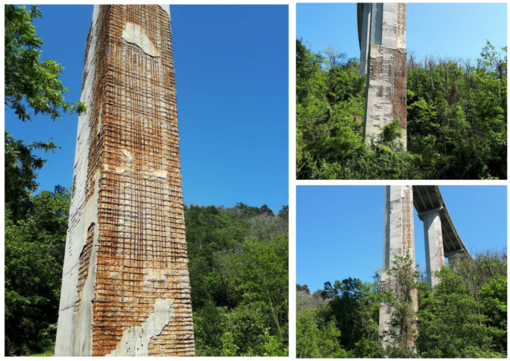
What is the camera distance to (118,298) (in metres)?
3.83

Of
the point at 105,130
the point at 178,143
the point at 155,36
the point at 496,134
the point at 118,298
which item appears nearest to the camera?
the point at 118,298

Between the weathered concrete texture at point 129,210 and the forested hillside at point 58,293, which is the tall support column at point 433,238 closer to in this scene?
the forested hillside at point 58,293

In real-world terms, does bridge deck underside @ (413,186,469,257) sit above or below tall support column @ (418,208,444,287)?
above

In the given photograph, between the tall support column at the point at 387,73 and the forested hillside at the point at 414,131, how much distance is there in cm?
41

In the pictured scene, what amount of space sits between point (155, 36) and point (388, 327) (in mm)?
7723

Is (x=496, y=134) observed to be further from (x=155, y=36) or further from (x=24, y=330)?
(x=24, y=330)

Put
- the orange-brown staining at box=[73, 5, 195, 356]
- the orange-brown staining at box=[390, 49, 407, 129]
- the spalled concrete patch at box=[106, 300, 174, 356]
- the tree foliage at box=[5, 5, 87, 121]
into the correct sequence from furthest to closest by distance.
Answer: the orange-brown staining at box=[390, 49, 407, 129] → the tree foliage at box=[5, 5, 87, 121] → the orange-brown staining at box=[73, 5, 195, 356] → the spalled concrete patch at box=[106, 300, 174, 356]

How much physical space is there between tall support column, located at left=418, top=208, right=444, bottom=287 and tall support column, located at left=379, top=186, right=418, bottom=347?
20.5 ft

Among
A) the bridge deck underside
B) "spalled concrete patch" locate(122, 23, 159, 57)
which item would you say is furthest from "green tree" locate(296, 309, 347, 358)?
"spalled concrete patch" locate(122, 23, 159, 57)

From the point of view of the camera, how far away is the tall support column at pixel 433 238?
16.5 meters

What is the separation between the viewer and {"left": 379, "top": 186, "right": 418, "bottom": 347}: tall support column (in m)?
9.26

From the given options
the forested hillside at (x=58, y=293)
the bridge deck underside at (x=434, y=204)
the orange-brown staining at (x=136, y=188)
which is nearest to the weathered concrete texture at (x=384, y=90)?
the bridge deck underside at (x=434, y=204)

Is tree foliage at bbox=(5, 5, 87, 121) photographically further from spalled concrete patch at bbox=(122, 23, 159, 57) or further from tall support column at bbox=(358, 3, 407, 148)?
tall support column at bbox=(358, 3, 407, 148)

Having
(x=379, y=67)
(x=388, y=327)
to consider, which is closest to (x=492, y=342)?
(x=388, y=327)
